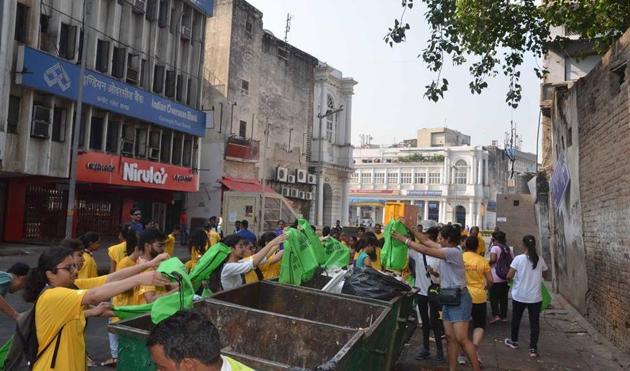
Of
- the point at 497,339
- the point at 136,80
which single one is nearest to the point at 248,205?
the point at 136,80

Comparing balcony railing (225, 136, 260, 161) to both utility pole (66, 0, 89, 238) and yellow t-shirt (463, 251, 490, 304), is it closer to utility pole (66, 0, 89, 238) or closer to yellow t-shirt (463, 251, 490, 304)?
utility pole (66, 0, 89, 238)

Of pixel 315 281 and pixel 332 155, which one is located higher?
pixel 332 155

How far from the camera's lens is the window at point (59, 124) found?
57.2ft

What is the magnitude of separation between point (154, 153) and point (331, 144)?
52.6 feet

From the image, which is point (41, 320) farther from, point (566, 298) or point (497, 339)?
point (566, 298)

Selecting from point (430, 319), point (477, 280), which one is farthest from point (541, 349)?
point (430, 319)

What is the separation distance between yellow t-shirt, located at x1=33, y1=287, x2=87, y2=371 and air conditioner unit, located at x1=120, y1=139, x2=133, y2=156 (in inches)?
717

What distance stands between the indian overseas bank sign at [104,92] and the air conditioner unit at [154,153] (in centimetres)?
105

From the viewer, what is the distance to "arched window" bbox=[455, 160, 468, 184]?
6147 cm

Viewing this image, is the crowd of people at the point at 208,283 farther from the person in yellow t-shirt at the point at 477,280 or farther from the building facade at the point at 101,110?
the building facade at the point at 101,110

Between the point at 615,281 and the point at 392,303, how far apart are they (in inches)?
156

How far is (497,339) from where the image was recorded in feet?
27.4

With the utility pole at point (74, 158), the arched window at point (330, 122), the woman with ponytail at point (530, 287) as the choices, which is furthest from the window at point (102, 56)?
the arched window at point (330, 122)

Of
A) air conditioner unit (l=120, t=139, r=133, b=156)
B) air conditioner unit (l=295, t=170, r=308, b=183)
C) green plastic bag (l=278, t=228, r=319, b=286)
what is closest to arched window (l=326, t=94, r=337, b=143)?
air conditioner unit (l=295, t=170, r=308, b=183)
